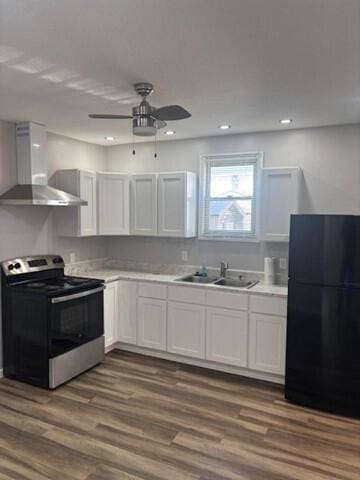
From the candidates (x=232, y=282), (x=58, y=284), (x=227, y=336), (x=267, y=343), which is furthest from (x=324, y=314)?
(x=58, y=284)

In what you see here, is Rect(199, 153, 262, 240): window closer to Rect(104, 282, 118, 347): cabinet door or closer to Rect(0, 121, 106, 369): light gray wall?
Rect(104, 282, 118, 347): cabinet door

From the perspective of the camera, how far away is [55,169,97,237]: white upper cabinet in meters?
4.17

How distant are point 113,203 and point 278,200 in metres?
2.05

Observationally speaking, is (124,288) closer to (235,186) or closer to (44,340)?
(44,340)

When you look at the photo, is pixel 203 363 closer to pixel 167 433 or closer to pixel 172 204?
pixel 167 433

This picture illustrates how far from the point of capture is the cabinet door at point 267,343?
3.46 metres

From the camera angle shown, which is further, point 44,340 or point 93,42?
point 44,340

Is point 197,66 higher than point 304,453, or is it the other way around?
point 197,66

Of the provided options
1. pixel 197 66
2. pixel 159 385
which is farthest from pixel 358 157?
pixel 159 385

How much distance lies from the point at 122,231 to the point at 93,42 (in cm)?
285

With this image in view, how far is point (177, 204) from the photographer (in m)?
4.30

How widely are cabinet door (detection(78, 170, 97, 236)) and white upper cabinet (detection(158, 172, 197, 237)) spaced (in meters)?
0.82

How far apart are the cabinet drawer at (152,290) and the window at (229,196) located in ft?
2.89

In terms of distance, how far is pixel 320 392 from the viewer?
10.0 ft
